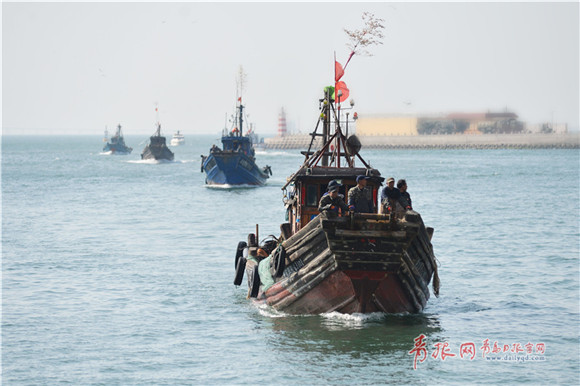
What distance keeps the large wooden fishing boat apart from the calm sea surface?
0.59m

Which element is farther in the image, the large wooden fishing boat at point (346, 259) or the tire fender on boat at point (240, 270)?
the tire fender on boat at point (240, 270)

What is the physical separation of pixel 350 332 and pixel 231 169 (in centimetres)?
5687

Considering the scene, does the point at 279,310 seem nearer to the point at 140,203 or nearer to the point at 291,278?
the point at 291,278

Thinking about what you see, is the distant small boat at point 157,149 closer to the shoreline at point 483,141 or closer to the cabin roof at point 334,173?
the shoreline at point 483,141

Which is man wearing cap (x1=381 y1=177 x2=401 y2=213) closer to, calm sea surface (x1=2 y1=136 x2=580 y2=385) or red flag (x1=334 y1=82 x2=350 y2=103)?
calm sea surface (x1=2 y1=136 x2=580 y2=385)

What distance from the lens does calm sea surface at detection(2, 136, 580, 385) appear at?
19922 millimetres

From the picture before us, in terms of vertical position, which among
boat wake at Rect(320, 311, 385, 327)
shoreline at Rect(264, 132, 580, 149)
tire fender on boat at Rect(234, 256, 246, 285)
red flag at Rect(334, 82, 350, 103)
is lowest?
boat wake at Rect(320, 311, 385, 327)

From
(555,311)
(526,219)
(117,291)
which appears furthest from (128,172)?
(555,311)

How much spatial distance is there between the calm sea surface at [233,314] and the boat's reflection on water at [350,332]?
50mm

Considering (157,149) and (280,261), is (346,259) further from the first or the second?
(157,149)

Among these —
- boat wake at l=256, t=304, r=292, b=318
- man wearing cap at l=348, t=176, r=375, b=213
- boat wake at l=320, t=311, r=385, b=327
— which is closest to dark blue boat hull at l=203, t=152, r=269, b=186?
boat wake at l=256, t=304, r=292, b=318

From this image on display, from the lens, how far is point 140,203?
65188mm

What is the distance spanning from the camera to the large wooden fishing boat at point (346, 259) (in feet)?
67.6

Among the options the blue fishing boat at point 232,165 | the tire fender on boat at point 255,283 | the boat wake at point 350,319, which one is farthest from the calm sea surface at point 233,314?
the blue fishing boat at point 232,165
